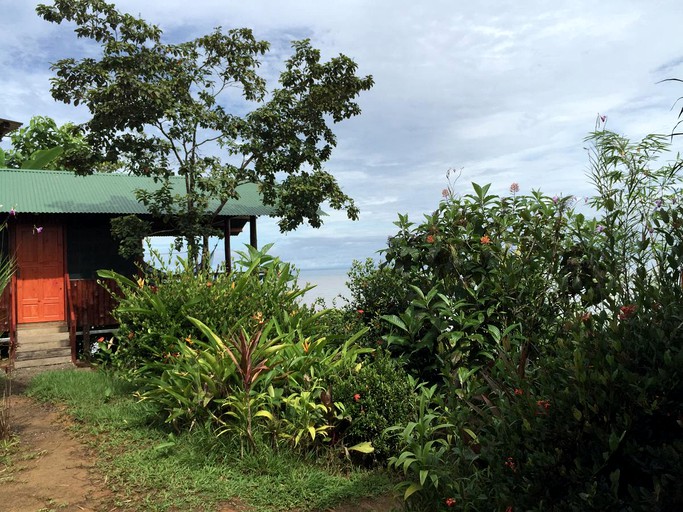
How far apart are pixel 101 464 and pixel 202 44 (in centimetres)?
1117

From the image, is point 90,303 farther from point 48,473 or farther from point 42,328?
point 48,473

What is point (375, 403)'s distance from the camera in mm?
5227

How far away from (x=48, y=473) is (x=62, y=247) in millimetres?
10771

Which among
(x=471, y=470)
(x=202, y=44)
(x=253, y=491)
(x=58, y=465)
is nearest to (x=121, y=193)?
(x=202, y=44)

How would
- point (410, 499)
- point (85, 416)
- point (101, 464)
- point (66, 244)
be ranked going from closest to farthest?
point (410, 499), point (101, 464), point (85, 416), point (66, 244)

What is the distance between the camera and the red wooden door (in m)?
14.2

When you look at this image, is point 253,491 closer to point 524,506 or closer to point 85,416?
point 524,506

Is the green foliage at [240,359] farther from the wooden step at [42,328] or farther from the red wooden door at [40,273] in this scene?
the red wooden door at [40,273]

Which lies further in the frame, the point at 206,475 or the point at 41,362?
the point at 41,362

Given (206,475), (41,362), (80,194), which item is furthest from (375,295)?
(80,194)

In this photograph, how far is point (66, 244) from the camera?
1462cm

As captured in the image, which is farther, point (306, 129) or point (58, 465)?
point (306, 129)

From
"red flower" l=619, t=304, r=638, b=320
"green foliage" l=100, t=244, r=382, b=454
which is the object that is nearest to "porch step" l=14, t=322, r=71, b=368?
"green foliage" l=100, t=244, r=382, b=454

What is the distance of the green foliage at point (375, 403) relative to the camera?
5148 millimetres
